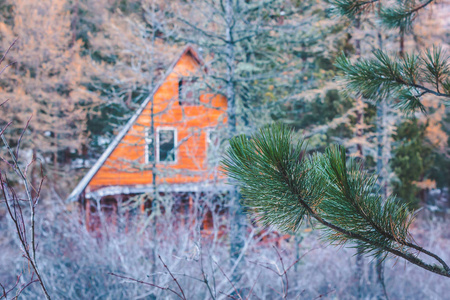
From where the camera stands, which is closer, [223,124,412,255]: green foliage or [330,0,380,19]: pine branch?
[223,124,412,255]: green foliage

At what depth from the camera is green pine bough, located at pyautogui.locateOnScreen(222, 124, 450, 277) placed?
4.48ft

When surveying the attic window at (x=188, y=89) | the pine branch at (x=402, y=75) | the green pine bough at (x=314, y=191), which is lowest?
the green pine bough at (x=314, y=191)

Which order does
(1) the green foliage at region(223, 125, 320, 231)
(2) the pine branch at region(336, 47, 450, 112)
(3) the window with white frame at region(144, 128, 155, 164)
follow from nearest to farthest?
(1) the green foliage at region(223, 125, 320, 231) → (2) the pine branch at region(336, 47, 450, 112) → (3) the window with white frame at region(144, 128, 155, 164)

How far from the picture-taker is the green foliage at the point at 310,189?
4.48 ft

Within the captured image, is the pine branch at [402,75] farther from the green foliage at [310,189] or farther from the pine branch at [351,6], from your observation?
the green foliage at [310,189]

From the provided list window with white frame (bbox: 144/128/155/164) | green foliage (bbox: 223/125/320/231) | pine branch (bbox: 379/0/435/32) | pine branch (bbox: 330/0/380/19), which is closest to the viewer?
green foliage (bbox: 223/125/320/231)

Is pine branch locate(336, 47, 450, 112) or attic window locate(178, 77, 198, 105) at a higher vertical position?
attic window locate(178, 77, 198, 105)

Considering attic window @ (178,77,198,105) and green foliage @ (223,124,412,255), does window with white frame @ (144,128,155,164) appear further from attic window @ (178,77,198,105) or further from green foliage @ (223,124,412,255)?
green foliage @ (223,124,412,255)

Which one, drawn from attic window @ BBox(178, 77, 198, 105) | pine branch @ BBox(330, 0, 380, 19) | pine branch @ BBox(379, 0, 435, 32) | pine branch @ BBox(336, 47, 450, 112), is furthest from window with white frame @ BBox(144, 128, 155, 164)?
pine branch @ BBox(336, 47, 450, 112)

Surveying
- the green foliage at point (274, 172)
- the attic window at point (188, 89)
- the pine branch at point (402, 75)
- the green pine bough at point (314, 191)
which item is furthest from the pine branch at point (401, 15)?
the attic window at point (188, 89)

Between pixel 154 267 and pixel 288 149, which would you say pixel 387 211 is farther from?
pixel 154 267

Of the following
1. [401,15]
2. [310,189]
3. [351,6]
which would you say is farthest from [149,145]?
[310,189]

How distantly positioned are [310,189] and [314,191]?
0.06 feet

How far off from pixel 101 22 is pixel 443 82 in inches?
706
